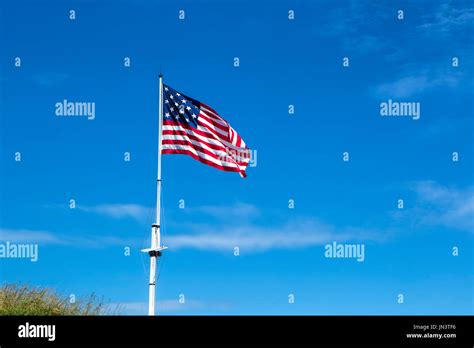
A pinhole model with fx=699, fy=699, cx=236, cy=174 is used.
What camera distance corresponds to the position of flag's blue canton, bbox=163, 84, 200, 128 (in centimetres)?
2617

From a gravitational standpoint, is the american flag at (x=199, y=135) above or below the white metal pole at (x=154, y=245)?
above

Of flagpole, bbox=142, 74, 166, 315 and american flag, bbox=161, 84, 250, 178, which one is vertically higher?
american flag, bbox=161, 84, 250, 178

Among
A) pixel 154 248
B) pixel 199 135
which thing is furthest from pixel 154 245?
pixel 199 135

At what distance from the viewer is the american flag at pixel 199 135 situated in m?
25.9

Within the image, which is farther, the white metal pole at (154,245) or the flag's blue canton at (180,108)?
the flag's blue canton at (180,108)

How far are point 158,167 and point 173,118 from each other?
1.93 m

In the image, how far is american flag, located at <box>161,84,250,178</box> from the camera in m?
25.9

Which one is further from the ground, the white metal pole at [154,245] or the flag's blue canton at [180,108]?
the flag's blue canton at [180,108]

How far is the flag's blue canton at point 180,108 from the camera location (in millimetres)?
26172

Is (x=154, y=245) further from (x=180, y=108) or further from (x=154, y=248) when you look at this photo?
(x=180, y=108)

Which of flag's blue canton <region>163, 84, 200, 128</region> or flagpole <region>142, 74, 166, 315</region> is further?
flag's blue canton <region>163, 84, 200, 128</region>

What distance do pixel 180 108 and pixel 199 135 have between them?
127cm

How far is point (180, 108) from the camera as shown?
26266 mm
